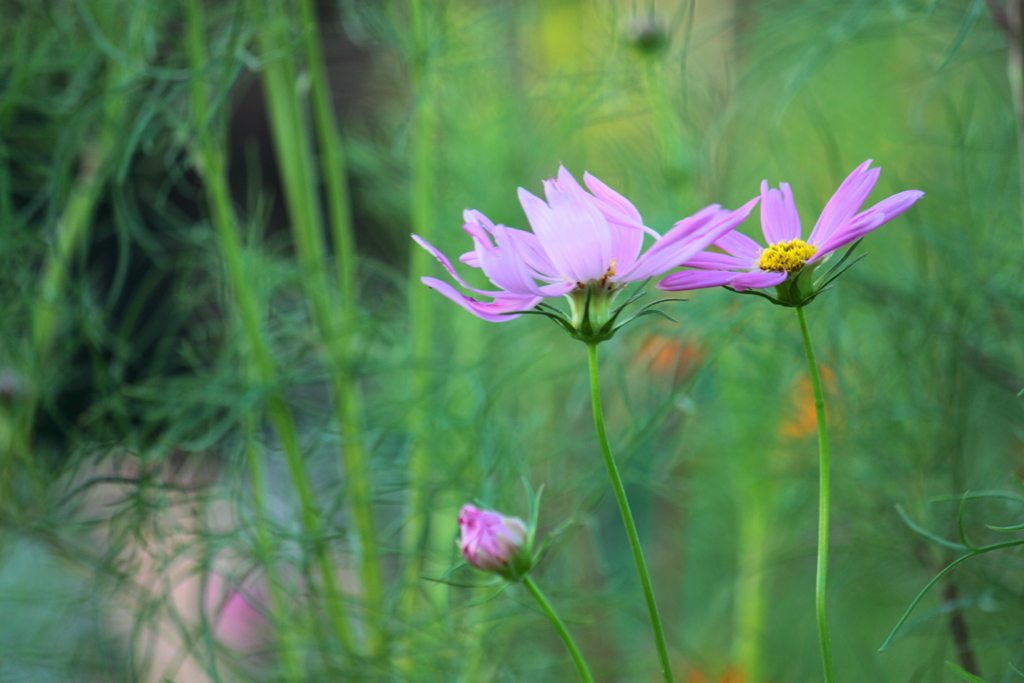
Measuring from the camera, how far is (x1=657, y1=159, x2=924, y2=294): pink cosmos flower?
15cm

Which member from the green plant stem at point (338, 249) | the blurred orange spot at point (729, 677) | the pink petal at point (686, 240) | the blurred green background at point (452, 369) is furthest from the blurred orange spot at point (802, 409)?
the pink petal at point (686, 240)

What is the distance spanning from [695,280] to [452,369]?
24 centimetres

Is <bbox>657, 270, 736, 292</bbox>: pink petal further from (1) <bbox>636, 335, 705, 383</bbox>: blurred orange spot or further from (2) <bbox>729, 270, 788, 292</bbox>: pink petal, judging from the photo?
(1) <bbox>636, 335, 705, 383</bbox>: blurred orange spot

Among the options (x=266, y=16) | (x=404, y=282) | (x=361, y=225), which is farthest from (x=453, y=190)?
(x=361, y=225)

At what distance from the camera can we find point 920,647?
2.06 feet

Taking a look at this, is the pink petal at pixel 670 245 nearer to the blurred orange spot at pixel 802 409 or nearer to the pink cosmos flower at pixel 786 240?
the pink cosmos flower at pixel 786 240

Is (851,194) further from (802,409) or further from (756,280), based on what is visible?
(802,409)

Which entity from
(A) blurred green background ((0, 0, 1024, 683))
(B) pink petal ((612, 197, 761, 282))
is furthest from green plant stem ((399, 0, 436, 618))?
(B) pink petal ((612, 197, 761, 282))

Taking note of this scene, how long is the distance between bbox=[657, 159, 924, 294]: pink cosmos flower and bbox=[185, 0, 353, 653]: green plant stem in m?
0.21

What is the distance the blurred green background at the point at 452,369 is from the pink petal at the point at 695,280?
0.15 metres

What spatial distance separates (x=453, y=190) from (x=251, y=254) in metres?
0.28

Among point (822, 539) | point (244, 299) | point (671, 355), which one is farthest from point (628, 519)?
point (671, 355)

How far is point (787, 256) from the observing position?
0.17 meters

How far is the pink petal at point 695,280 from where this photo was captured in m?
0.16
